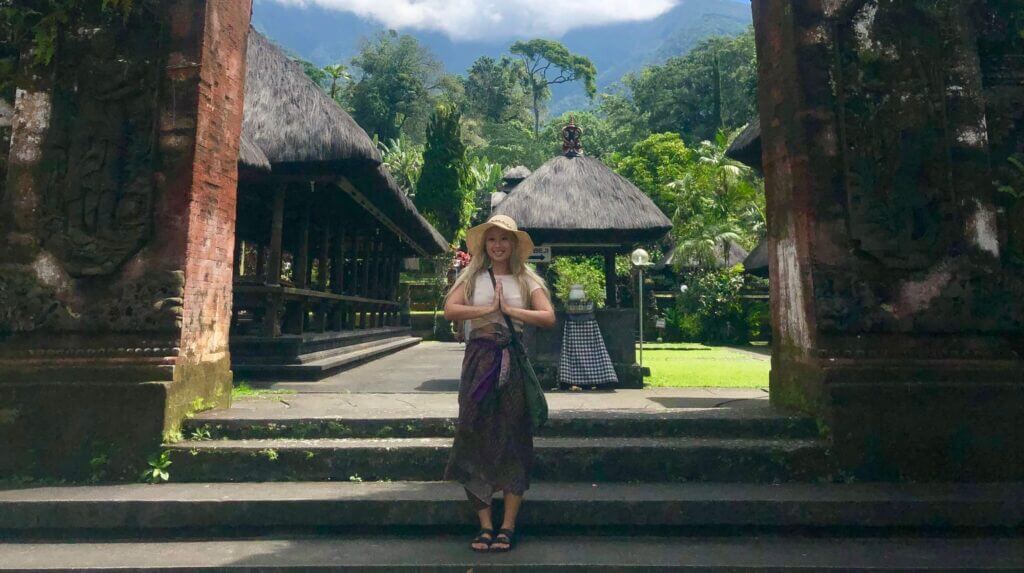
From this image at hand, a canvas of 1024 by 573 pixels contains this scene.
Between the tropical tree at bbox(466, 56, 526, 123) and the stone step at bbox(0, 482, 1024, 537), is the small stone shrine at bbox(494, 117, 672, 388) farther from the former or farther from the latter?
the tropical tree at bbox(466, 56, 526, 123)

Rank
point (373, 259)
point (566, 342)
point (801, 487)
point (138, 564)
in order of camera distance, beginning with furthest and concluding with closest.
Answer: point (373, 259) → point (566, 342) → point (801, 487) → point (138, 564)

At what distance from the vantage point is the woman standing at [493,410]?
287cm

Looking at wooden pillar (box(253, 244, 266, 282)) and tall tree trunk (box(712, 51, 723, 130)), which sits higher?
tall tree trunk (box(712, 51, 723, 130))

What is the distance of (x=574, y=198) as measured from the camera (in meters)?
7.61

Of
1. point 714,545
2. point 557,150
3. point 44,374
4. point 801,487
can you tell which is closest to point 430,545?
point 714,545

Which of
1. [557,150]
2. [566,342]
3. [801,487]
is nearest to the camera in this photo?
[801,487]

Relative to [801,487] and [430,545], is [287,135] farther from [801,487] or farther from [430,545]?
[801,487]

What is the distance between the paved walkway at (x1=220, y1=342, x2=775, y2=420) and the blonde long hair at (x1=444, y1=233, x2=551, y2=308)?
4.46 feet

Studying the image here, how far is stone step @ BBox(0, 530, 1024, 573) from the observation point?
109 inches

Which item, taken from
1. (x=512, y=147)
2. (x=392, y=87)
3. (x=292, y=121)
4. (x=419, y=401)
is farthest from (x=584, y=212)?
(x=392, y=87)

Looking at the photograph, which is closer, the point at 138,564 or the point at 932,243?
the point at 138,564

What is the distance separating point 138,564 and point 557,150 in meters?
47.6

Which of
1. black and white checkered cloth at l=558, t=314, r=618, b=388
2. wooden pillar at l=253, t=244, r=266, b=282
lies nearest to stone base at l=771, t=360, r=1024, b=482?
black and white checkered cloth at l=558, t=314, r=618, b=388

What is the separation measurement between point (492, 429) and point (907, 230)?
3.08m
